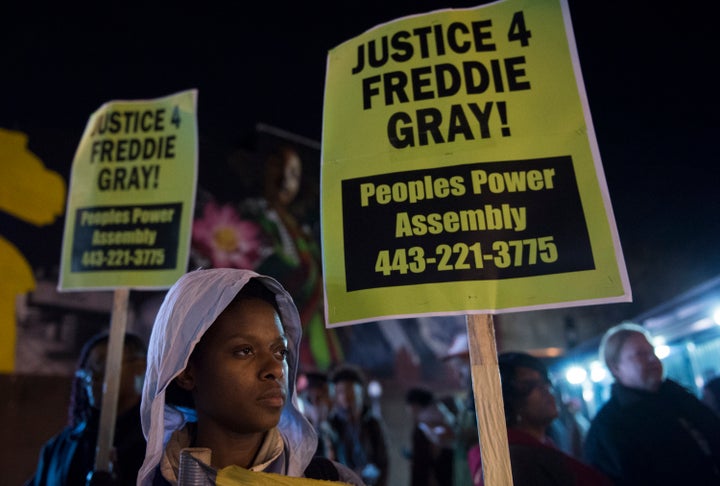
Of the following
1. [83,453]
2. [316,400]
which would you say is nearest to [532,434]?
[83,453]

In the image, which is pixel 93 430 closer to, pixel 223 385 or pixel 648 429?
pixel 223 385

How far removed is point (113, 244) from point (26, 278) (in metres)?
3.73

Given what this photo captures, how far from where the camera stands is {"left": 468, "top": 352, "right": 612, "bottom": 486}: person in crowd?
187 cm

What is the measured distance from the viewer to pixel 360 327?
8664 mm

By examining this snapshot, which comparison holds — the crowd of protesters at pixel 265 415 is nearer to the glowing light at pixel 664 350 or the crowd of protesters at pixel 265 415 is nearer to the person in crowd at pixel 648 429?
the person in crowd at pixel 648 429

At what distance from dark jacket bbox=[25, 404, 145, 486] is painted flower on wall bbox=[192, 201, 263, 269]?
4.96m

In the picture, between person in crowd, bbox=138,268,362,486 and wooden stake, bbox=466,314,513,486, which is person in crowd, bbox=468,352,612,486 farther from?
person in crowd, bbox=138,268,362,486

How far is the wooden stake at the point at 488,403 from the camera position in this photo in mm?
1427

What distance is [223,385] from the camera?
131 cm

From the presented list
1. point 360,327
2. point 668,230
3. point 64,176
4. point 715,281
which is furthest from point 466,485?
point 668,230

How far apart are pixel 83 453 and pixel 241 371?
1.32 meters

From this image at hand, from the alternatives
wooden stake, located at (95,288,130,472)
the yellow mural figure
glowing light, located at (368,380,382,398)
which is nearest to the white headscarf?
wooden stake, located at (95,288,130,472)

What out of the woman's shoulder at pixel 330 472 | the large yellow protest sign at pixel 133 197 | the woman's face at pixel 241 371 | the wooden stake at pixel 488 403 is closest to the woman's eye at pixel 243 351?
the woman's face at pixel 241 371

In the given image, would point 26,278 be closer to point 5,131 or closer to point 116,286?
point 5,131
